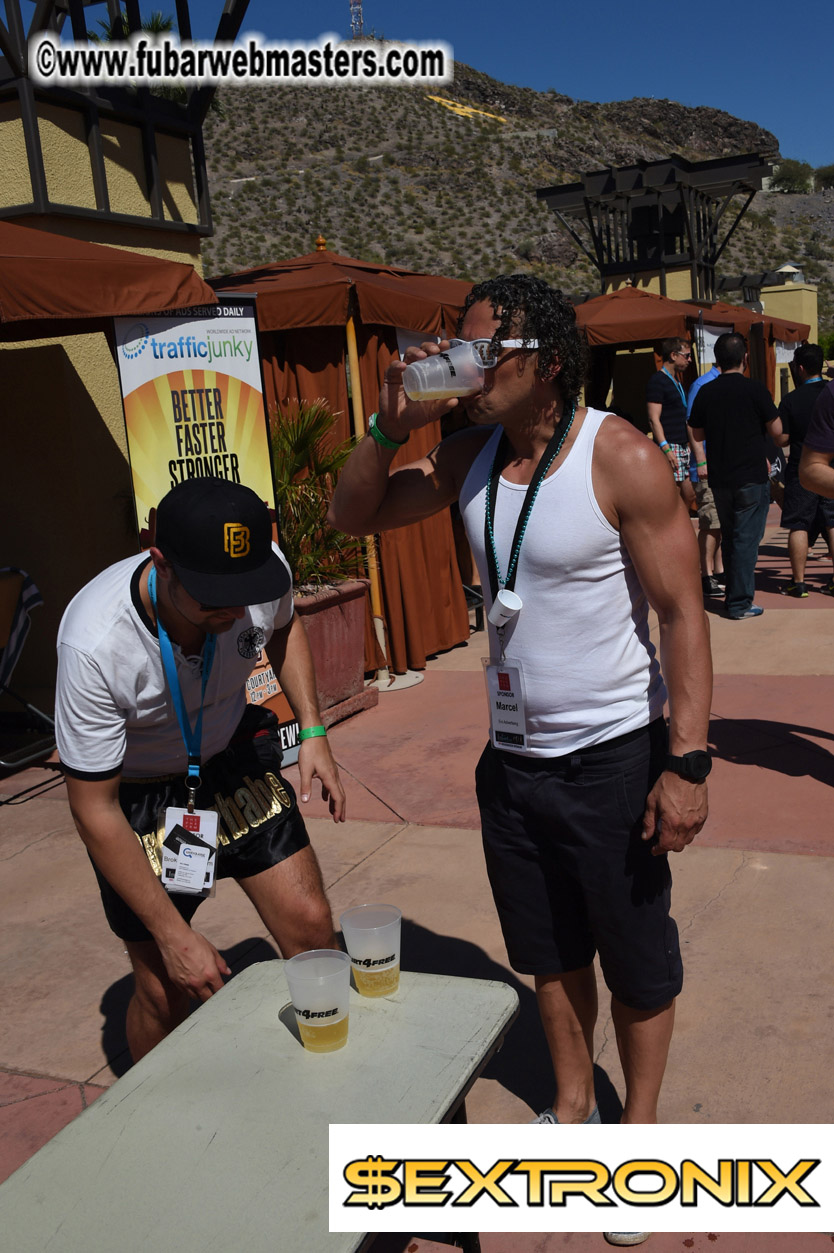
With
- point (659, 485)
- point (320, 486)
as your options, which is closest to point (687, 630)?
point (659, 485)

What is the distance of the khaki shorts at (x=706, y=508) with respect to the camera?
8.80 m

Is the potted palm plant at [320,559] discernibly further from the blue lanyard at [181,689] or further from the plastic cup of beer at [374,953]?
the plastic cup of beer at [374,953]

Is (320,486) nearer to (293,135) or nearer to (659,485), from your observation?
(659,485)

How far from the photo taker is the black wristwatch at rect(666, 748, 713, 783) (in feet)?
7.30

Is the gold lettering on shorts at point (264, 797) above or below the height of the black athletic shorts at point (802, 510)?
above

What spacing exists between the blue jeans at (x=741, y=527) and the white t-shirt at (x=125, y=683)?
20.0 feet

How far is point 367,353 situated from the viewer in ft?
22.6

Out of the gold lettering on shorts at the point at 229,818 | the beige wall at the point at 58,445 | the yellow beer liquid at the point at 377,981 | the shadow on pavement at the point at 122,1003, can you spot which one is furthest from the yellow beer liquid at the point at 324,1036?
the beige wall at the point at 58,445

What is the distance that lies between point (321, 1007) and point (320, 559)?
4.63 metres

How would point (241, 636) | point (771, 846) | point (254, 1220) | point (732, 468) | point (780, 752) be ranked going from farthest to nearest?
point (732, 468), point (780, 752), point (771, 846), point (241, 636), point (254, 1220)

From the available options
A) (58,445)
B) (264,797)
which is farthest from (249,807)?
(58,445)

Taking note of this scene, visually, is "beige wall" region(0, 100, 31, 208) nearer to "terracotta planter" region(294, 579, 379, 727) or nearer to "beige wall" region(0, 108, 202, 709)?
"beige wall" region(0, 108, 202, 709)

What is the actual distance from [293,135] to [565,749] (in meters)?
64.1

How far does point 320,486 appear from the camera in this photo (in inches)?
248
